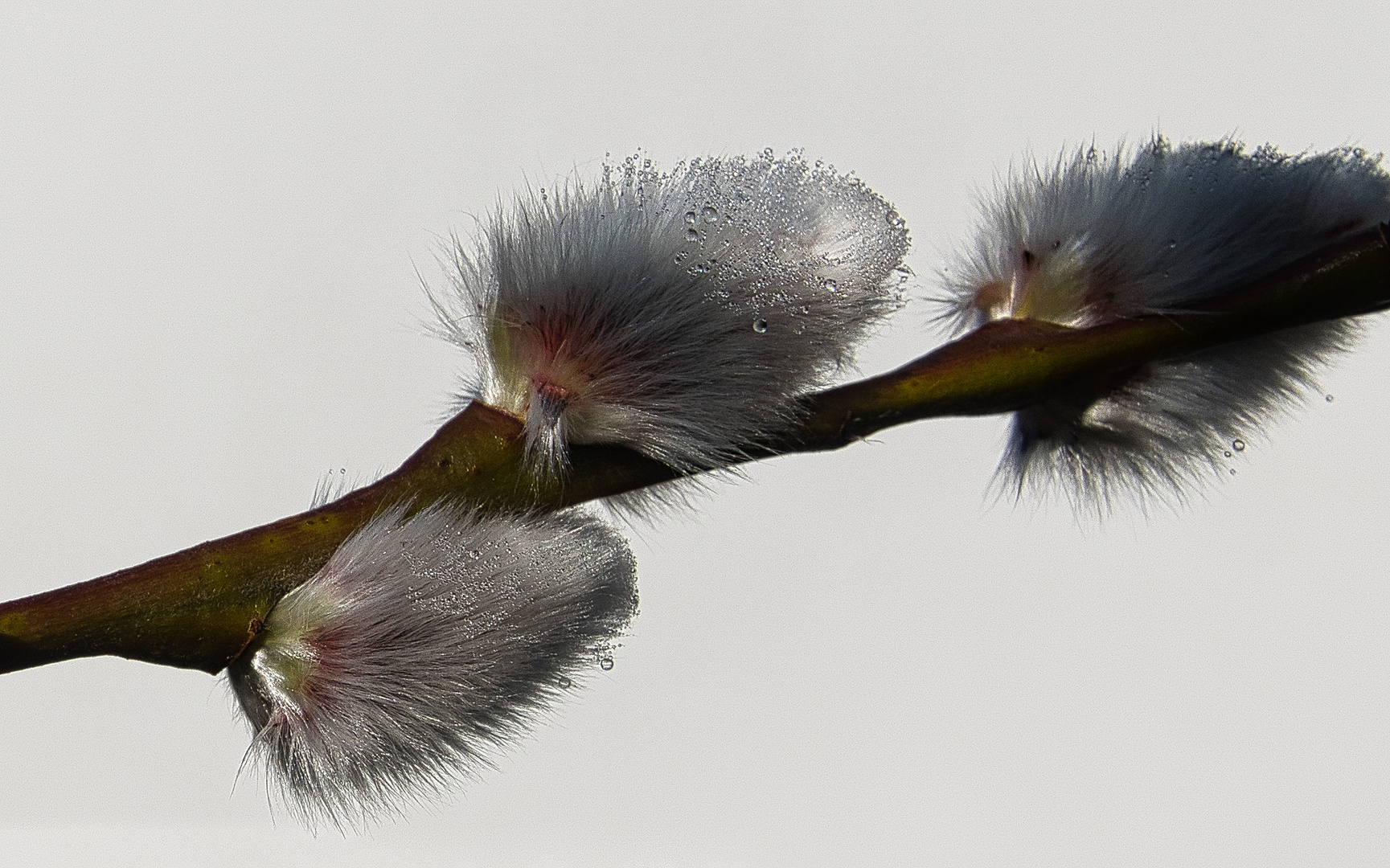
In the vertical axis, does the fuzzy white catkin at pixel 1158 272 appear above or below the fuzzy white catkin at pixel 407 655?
above

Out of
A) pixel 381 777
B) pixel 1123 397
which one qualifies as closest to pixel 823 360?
pixel 1123 397

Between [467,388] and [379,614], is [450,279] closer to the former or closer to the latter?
[467,388]

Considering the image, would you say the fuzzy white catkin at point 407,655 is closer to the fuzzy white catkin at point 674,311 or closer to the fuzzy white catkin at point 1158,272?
the fuzzy white catkin at point 674,311

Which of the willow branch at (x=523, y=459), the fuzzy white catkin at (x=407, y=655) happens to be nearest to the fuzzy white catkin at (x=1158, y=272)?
the willow branch at (x=523, y=459)

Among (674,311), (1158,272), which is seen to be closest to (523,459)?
(674,311)
